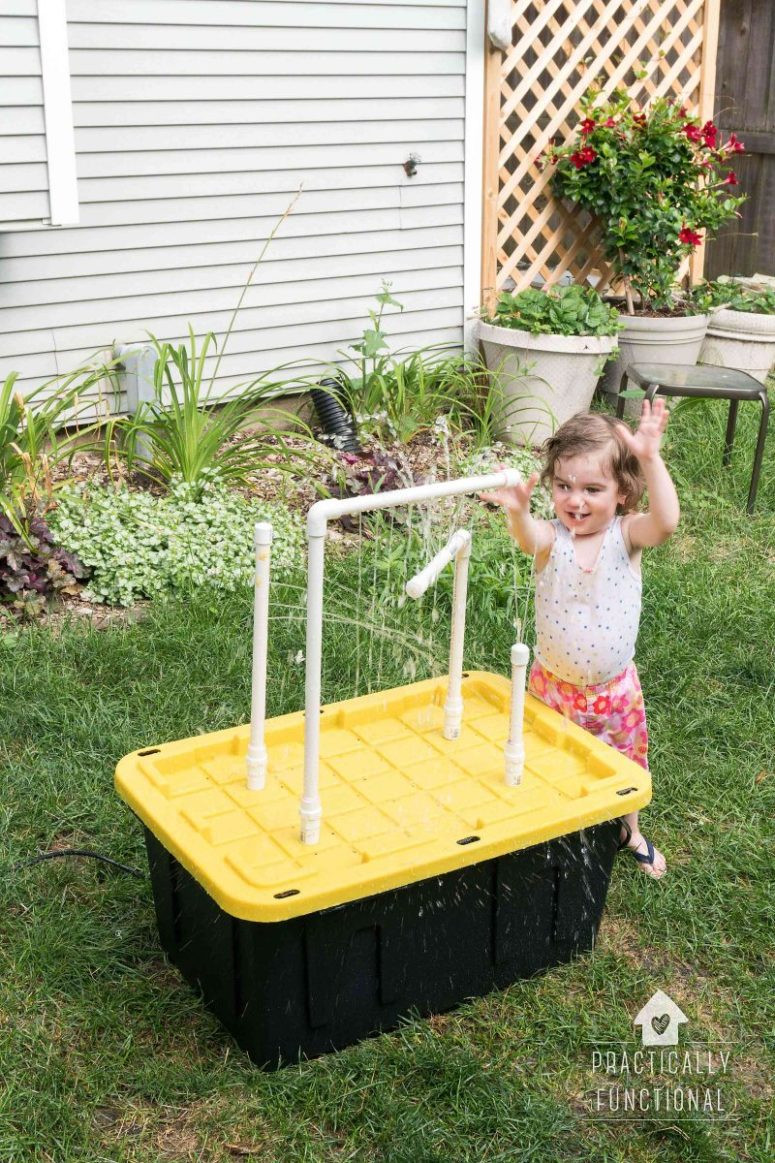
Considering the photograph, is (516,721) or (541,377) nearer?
(516,721)

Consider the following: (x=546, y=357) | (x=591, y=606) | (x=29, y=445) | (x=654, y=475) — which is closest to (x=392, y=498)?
(x=654, y=475)

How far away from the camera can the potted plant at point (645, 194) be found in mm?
6109

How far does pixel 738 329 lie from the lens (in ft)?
22.0

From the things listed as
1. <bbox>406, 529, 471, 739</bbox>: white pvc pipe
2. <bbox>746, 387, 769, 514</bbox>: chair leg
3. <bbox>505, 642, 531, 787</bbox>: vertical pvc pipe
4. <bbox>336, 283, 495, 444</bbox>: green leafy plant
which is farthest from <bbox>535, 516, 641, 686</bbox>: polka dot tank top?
<bbox>336, 283, 495, 444</bbox>: green leafy plant

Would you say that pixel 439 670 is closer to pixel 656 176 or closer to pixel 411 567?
pixel 411 567

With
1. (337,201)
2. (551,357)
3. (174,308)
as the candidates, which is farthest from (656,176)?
(174,308)

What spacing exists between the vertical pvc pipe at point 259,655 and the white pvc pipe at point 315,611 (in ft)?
0.27

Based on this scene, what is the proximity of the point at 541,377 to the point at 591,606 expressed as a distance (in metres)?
3.16

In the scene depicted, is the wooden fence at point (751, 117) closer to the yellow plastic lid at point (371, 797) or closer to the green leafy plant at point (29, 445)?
the green leafy plant at point (29, 445)

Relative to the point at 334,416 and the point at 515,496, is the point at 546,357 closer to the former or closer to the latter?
the point at 334,416

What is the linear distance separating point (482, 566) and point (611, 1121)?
2152mm

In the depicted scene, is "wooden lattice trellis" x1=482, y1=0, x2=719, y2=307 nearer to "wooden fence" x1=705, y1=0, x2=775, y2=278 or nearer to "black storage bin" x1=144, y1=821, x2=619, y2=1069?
"wooden fence" x1=705, y1=0, x2=775, y2=278

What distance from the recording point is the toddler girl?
2.66m

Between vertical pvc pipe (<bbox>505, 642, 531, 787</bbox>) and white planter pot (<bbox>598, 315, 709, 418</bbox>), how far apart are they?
3.89 m
